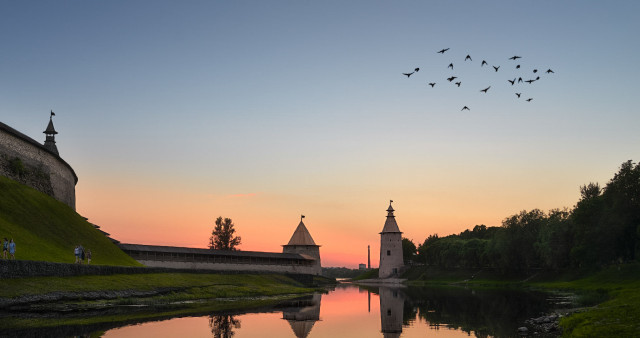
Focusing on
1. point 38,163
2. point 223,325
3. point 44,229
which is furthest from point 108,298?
point 38,163

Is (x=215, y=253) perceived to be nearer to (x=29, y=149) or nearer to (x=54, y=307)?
(x=29, y=149)

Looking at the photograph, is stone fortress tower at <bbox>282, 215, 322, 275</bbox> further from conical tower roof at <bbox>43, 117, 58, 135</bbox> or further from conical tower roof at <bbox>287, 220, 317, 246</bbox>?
conical tower roof at <bbox>43, 117, 58, 135</bbox>

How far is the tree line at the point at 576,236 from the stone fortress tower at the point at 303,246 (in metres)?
27.1

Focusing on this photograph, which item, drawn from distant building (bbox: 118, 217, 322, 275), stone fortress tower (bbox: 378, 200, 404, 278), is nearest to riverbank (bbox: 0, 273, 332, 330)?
distant building (bbox: 118, 217, 322, 275)

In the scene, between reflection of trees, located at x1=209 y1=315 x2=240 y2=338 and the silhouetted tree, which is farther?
the silhouetted tree

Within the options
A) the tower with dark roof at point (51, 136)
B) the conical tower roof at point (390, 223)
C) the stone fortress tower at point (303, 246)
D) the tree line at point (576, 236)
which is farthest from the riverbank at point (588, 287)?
the tower with dark roof at point (51, 136)

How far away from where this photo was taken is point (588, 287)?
1805 inches

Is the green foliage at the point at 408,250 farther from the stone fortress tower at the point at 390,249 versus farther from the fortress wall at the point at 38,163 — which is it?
the fortress wall at the point at 38,163

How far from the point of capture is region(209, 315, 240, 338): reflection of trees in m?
18.5

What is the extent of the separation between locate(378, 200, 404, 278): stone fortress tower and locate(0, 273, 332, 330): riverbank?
208ft

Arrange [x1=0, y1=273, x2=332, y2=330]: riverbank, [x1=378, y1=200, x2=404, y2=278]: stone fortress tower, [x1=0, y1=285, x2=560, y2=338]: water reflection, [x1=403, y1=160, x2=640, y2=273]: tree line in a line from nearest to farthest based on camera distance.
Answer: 1. [x1=0, y1=285, x2=560, y2=338]: water reflection
2. [x1=0, y1=273, x2=332, y2=330]: riverbank
3. [x1=403, y1=160, x2=640, y2=273]: tree line
4. [x1=378, y1=200, x2=404, y2=278]: stone fortress tower

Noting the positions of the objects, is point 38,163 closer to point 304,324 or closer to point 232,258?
point 232,258

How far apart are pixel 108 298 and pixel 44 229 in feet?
45.0

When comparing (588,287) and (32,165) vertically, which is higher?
(32,165)
